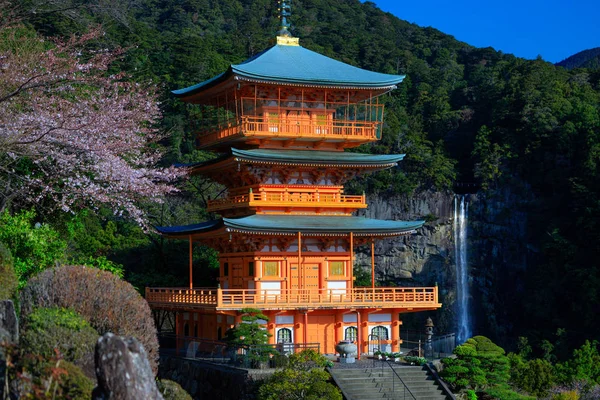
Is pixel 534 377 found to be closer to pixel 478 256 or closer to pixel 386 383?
pixel 386 383

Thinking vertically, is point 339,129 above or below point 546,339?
above

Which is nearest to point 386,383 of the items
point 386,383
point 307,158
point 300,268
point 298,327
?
point 386,383

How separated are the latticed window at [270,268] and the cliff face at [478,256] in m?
25.8

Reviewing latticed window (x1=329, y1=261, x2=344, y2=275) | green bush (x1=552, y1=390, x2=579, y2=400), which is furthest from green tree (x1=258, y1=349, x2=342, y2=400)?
latticed window (x1=329, y1=261, x2=344, y2=275)

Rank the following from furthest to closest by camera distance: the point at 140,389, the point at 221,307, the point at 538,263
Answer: the point at 538,263
the point at 221,307
the point at 140,389

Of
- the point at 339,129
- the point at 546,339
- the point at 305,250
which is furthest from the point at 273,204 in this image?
the point at 546,339

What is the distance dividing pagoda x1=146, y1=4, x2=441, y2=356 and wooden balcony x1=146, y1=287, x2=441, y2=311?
5 centimetres

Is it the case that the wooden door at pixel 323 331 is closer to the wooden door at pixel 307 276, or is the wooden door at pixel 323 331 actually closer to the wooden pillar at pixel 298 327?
Result: the wooden pillar at pixel 298 327

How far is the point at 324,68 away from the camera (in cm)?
3272

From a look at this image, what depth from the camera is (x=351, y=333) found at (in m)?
30.6

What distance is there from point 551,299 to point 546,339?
3425mm

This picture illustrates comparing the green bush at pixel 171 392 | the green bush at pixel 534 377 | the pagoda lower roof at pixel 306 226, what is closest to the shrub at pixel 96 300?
the green bush at pixel 171 392

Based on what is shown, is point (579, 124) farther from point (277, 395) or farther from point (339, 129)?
point (277, 395)

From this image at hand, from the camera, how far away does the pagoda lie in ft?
97.6
